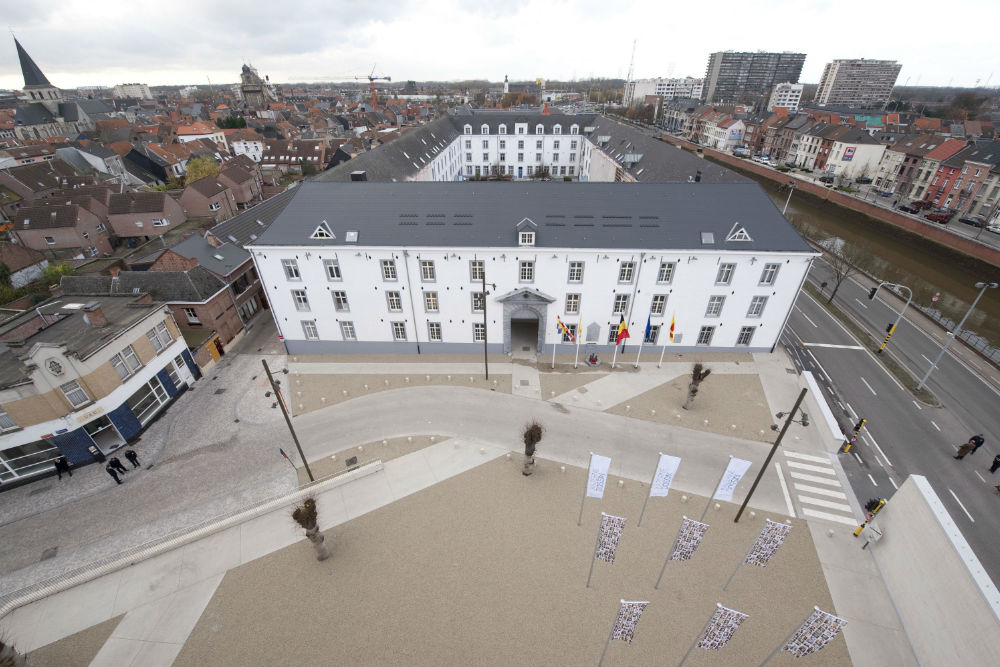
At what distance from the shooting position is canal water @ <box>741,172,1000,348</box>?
147 ft

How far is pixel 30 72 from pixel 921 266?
241 metres

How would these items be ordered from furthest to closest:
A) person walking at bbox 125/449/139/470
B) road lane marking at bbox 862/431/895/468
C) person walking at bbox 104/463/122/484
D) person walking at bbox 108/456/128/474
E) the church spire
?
the church spire → road lane marking at bbox 862/431/895/468 → person walking at bbox 125/449/139/470 → person walking at bbox 108/456/128/474 → person walking at bbox 104/463/122/484

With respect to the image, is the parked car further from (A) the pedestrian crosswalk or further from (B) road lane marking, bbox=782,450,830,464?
(A) the pedestrian crosswalk

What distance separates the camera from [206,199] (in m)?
63.2

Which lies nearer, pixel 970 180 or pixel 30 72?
pixel 970 180

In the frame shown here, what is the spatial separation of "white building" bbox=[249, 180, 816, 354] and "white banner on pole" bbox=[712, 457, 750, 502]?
1433cm

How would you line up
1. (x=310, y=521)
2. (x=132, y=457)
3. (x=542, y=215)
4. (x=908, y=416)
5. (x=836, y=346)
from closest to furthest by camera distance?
1. (x=310, y=521)
2. (x=132, y=457)
3. (x=908, y=416)
4. (x=542, y=215)
5. (x=836, y=346)

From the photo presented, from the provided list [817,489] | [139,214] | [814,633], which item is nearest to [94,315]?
[814,633]

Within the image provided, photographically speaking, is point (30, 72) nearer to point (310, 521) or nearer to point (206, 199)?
point (206, 199)

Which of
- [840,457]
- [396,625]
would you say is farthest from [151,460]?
[840,457]

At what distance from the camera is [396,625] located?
17016mm

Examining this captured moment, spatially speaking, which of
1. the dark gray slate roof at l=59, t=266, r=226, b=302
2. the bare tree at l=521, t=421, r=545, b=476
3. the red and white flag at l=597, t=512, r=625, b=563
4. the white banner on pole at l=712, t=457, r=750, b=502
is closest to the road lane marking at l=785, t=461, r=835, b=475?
the white banner on pole at l=712, t=457, r=750, b=502

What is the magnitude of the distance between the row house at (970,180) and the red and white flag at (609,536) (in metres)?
86.4

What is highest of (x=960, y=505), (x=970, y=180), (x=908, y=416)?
(x=970, y=180)
